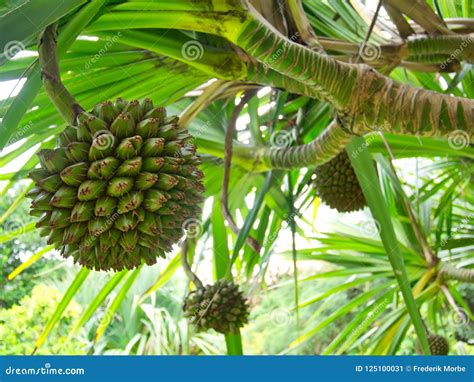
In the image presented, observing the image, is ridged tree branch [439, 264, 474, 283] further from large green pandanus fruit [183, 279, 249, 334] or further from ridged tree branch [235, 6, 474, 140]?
ridged tree branch [235, 6, 474, 140]

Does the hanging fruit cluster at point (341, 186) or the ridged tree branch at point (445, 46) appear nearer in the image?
the ridged tree branch at point (445, 46)

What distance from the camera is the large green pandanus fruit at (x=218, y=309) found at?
0.83 metres

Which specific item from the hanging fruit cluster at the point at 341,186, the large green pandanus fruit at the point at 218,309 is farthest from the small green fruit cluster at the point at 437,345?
the large green pandanus fruit at the point at 218,309

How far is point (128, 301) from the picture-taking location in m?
4.52

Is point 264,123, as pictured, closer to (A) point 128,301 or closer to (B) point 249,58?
(B) point 249,58

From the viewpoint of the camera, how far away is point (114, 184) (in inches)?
17.9

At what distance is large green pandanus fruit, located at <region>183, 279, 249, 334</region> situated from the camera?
83 centimetres

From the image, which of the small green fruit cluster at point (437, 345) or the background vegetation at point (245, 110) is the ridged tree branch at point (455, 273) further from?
the small green fruit cluster at point (437, 345)

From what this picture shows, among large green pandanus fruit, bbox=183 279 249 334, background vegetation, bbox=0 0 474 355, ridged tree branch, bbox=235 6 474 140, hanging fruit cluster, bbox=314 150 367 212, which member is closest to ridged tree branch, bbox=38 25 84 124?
background vegetation, bbox=0 0 474 355

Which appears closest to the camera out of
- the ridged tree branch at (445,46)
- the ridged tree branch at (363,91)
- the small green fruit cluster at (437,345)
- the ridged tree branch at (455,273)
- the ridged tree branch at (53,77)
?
the ridged tree branch at (53,77)

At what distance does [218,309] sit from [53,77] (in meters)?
0.51

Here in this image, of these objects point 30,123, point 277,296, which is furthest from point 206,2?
point 277,296

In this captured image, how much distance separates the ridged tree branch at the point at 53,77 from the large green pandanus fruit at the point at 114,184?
1 centimetres
